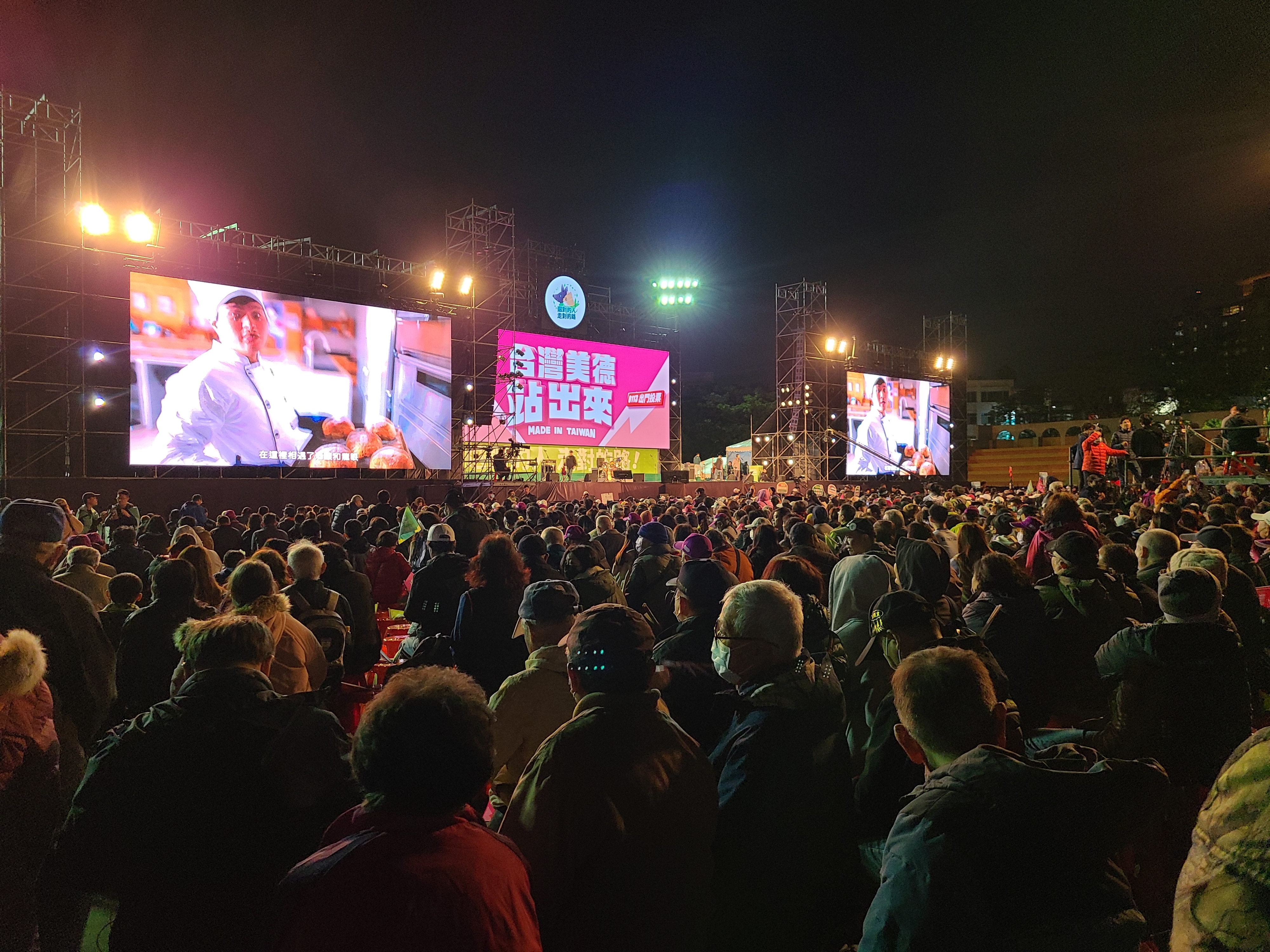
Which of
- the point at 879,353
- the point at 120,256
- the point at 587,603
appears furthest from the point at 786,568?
the point at 879,353

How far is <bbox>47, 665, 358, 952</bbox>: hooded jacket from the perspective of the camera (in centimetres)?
178

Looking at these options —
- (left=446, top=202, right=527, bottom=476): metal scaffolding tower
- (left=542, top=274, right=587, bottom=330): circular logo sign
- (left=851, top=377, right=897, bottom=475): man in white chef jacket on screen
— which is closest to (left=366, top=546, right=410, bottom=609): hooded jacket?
(left=446, top=202, right=527, bottom=476): metal scaffolding tower

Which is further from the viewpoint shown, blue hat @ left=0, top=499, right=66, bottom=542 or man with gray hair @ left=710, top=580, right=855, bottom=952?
blue hat @ left=0, top=499, right=66, bottom=542

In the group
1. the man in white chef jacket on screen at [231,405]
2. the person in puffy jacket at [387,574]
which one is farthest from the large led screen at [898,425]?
the person in puffy jacket at [387,574]

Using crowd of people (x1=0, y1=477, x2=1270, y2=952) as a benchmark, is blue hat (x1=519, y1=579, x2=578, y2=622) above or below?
above

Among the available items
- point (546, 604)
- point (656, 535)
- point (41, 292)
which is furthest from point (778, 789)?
point (41, 292)

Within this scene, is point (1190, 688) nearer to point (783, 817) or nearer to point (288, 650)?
point (783, 817)

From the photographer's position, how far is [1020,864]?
4.61ft

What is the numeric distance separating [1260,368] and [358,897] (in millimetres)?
46090

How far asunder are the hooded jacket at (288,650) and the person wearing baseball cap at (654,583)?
6.80 ft

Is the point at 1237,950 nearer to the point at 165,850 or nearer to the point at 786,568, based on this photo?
the point at 165,850

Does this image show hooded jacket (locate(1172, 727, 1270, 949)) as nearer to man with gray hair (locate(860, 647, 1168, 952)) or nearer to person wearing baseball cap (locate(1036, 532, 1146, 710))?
man with gray hair (locate(860, 647, 1168, 952))

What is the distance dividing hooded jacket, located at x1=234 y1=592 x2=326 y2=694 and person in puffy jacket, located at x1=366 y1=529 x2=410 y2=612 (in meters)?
2.94

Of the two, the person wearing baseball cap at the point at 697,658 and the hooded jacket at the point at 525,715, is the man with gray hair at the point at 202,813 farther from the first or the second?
the person wearing baseball cap at the point at 697,658
